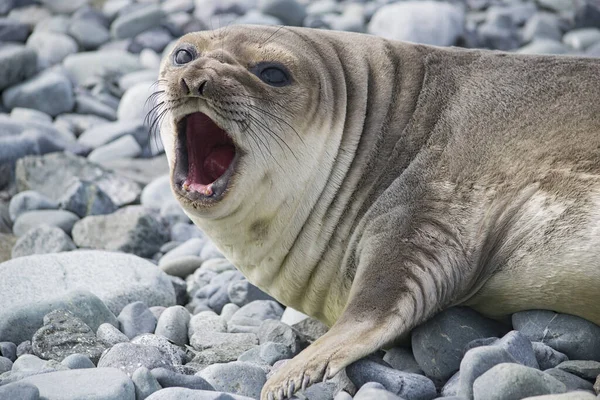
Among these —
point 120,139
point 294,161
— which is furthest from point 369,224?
point 120,139

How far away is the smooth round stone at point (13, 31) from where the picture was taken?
12570 mm

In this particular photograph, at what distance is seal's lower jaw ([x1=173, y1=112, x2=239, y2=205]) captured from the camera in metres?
4.54

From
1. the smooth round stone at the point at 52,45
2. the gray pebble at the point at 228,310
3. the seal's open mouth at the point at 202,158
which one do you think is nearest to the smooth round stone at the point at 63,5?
the smooth round stone at the point at 52,45

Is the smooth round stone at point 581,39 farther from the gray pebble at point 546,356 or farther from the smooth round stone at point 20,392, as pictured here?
the smooth round stone at point 20,392

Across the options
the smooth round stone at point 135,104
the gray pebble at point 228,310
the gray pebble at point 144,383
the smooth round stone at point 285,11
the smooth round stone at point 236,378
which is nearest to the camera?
the gray pebble at point 144,383

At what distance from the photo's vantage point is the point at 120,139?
374 inches

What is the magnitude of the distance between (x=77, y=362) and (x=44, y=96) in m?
6.67

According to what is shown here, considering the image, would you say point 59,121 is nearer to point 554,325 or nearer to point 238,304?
point 238,304

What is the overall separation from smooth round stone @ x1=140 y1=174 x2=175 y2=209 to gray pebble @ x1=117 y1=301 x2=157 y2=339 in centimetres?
280

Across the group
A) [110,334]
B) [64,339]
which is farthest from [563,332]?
[64,339]

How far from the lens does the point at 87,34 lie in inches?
511

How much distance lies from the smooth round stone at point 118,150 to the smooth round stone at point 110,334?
4.53 meters

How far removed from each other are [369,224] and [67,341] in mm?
1479

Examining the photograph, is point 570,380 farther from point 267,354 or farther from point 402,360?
point 267,354
